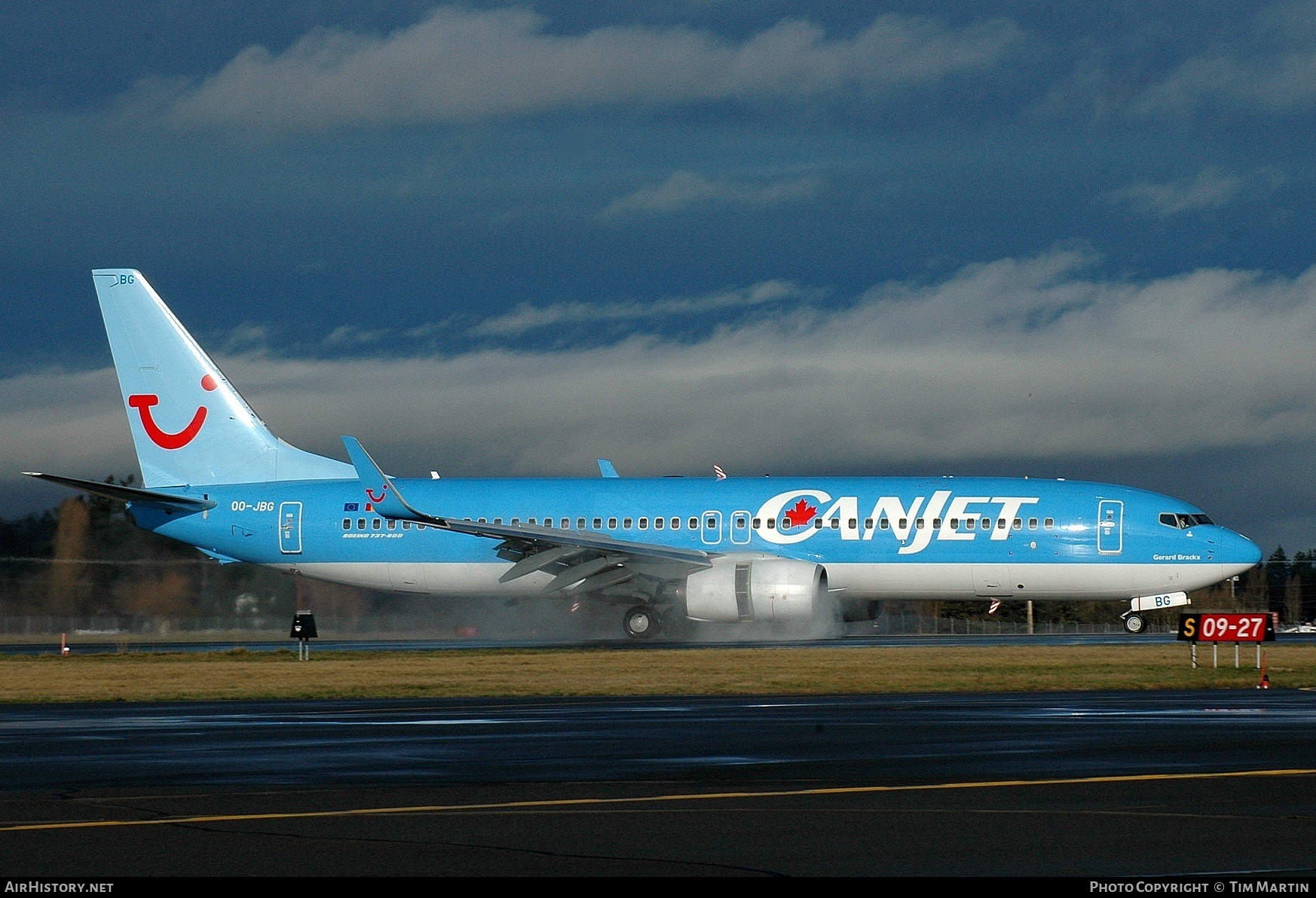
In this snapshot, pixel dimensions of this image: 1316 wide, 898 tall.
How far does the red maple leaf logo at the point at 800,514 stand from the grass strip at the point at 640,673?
5972 mm

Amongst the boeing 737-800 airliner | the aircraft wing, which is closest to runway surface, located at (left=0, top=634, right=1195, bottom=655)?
the boeing 737-800 airliner

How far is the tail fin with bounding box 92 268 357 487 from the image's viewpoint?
50.8m

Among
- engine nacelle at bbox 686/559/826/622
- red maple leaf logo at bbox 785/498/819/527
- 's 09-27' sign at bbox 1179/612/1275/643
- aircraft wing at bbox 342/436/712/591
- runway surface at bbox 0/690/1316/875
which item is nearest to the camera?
runway surface at bbox 0/690/1316/875

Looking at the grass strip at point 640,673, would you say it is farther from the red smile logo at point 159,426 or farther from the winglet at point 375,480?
the red smile logo at point 159,426

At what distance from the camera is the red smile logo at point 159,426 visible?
5081 centimetres

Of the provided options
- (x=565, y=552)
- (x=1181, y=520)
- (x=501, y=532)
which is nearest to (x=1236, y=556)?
(x=1181, y=520)

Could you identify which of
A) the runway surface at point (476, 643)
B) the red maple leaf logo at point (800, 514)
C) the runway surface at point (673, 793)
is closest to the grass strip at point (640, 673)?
the runway surface at point (476, 643)

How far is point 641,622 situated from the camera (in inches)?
1759

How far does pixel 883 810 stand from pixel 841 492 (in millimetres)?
34182

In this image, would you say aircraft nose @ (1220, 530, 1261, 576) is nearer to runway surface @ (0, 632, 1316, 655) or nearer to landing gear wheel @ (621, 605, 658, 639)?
runway surface @ (0, 632, 1316, 655)

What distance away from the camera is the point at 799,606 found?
137ft

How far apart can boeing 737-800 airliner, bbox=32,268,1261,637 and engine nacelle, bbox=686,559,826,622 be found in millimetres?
41

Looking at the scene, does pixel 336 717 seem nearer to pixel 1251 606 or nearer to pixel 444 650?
pixel 444 650

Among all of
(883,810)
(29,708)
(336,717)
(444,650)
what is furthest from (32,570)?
(883,810)
